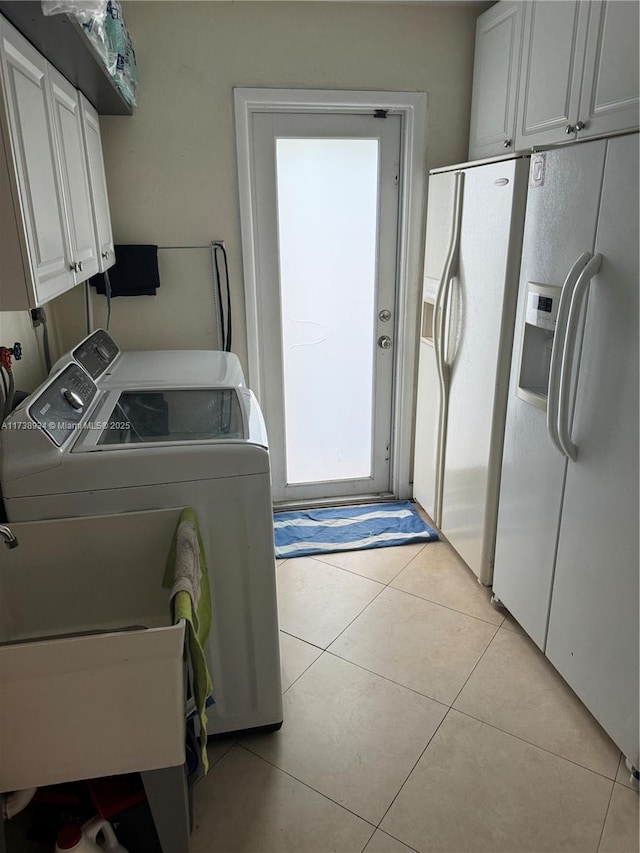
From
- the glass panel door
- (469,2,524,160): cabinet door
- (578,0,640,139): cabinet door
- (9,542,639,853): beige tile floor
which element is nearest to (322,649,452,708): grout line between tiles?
(9,542,639,853): beige tile floor

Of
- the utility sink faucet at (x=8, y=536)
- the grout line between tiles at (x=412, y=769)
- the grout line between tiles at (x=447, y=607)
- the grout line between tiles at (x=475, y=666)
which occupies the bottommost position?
the grout line between tiles at (x=412, y=769)

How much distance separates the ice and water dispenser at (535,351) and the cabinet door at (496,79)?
0.82m

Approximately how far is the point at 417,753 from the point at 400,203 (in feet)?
7.84

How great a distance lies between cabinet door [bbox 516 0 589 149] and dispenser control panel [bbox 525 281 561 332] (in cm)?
54

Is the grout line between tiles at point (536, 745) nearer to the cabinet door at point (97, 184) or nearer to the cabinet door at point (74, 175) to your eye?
the cabinet door at point (74, 175)

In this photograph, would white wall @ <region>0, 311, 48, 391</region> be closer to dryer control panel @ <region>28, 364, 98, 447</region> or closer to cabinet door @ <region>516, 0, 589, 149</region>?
dryer control panel @ <region>28, 364, 98, 447</region>

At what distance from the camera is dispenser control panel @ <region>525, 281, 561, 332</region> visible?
6.14ft

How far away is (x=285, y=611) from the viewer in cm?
246

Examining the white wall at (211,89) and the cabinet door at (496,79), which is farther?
the white wall at (211,89)

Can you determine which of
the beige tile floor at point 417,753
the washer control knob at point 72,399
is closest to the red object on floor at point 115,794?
the beige tile floor at point 417,753

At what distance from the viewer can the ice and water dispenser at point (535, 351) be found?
6.40 feet

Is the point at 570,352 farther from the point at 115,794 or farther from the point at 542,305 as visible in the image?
the point at 115,794

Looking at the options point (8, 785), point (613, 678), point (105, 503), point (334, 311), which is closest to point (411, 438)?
point (334, 311)

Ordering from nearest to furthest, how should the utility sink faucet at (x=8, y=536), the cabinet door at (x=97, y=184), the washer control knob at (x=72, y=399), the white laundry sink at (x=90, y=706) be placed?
1. the white laundry sink at (x=90, y=706)
2. the utility sink faucet at (x=8, y=536)
3. the washer control knob at (x=72, y=399)
4. the cabinet door at (x=97, y=184)
